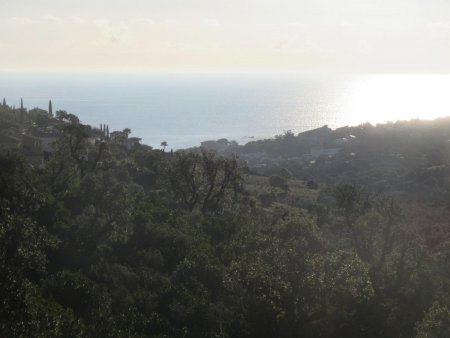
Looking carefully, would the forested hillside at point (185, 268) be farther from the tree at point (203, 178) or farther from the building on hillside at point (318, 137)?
the building on hillside at point (318, 137)

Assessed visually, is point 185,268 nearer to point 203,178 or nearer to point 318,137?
point 203,178

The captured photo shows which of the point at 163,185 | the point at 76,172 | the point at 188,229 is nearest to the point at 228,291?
the point at 188,229

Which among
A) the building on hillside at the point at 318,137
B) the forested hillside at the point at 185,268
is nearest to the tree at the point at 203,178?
the forested hillside at the point at 185,268

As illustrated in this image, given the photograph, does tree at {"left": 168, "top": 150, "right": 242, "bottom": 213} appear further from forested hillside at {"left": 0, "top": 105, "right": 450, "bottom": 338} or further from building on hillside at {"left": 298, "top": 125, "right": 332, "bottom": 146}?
building on hillside at {"left": 298, "top": 125, "right": 332, "bottom": 146}

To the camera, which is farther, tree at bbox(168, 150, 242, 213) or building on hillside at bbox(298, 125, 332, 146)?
building on hillside at bbox(298, 125, 332, 146)

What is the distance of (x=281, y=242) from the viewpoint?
1219 inches

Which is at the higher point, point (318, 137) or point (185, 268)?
point (318, 137)

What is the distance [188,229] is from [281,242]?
6.23 m

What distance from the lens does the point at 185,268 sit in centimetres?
2767

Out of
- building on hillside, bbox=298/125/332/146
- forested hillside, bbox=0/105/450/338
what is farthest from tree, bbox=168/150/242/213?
building on hillside, bbox=298/125/332/146

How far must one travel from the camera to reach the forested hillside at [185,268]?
2130cm

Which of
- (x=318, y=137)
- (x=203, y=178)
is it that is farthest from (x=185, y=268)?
(x=318, y=137)

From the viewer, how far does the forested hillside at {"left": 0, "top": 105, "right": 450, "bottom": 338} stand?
2130 cm

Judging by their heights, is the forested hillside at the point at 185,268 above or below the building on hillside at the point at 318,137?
below
